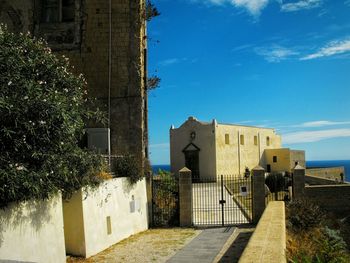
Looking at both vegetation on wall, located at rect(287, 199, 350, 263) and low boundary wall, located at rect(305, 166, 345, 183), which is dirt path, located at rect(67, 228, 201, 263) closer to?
vegetation on wall, located at rect(287, 199, 350, 263)

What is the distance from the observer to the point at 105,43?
19.6 m

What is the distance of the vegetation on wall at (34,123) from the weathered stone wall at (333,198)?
1266 cm

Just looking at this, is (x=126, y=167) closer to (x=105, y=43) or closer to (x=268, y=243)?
(x=105, y=43)

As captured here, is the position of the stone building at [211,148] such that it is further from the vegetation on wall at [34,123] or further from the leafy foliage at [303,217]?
the vegetation on wall at [34,123]

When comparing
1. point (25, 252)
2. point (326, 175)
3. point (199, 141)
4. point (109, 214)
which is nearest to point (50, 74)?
point (25, 252)

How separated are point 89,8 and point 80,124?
952 centimetres

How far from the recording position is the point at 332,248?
37.1ft

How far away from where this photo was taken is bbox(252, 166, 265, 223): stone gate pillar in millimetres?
19125

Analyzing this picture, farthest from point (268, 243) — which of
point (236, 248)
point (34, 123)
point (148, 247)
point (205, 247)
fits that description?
point (148, 247)

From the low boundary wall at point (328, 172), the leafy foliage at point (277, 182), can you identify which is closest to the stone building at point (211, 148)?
the leafy foliage at point (277, 182)

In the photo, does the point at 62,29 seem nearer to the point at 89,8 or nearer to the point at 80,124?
the point at 89,8

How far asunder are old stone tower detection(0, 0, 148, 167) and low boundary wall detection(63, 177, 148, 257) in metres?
2.65

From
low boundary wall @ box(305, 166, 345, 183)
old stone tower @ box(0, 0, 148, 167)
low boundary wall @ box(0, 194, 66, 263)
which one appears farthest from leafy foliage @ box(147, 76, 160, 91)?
low boundary wall @ box(305, 166, 345, 183)

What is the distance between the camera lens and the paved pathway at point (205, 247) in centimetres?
1273
